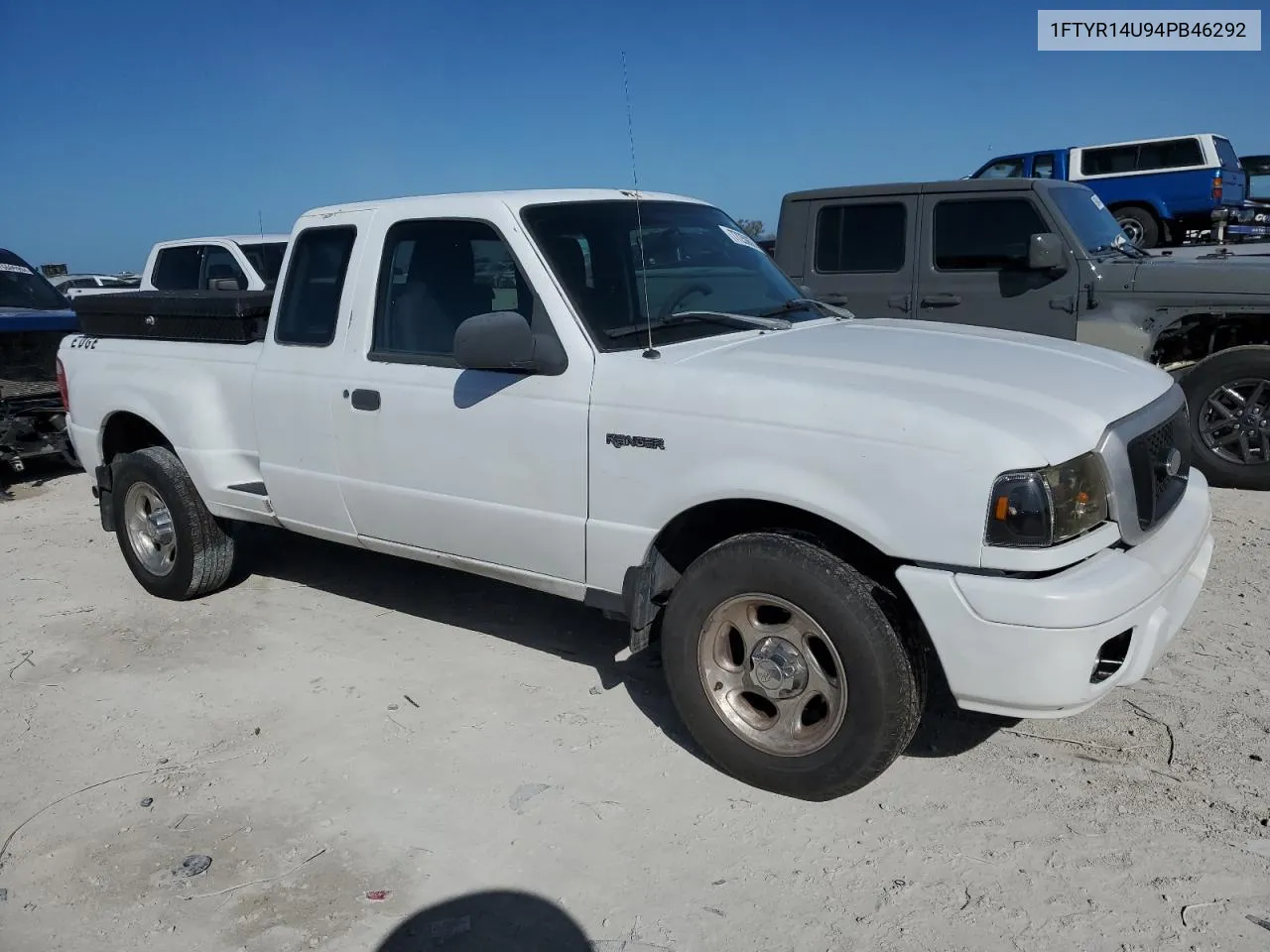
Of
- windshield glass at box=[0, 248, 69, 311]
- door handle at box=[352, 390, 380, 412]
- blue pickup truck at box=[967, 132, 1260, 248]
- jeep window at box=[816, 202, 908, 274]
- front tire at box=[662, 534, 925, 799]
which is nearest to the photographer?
front tire at box=[662, 534, 925, 799]

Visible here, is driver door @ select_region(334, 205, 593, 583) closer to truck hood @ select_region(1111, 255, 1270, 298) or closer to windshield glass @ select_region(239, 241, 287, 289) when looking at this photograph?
truck hood @ select_region(1111, 255, 1270, 298)

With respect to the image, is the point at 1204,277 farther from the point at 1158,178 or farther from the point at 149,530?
the point at 1158,178

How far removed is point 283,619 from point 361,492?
1.31m

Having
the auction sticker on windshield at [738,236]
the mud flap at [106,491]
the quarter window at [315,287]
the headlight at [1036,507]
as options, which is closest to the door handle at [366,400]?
the quarter window at [315,287]

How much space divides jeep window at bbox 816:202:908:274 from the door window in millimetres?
4109

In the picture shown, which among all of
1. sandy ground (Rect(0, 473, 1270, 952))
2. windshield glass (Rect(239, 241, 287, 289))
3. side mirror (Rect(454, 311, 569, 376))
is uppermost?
windshield glass (Rect(239, 241, 287, 289))

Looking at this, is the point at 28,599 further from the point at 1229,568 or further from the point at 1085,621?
the point at 1229,568

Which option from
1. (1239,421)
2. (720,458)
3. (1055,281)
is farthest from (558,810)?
(1239,421)

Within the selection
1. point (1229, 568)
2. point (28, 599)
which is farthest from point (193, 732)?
point (1229, 568)

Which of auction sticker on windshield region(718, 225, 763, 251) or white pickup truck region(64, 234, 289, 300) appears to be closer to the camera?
auction sticker on windshield region(718, 225, 763, 251)

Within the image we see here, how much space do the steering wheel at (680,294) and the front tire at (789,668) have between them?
1009 mm

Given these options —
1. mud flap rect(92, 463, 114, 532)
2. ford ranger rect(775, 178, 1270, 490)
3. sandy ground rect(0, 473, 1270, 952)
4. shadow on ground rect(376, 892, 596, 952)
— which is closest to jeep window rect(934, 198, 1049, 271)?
ford ranger rect(775, 178, 1270, 490)

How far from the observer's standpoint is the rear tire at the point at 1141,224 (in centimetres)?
1858

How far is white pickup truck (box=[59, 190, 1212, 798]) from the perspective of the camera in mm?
2826
